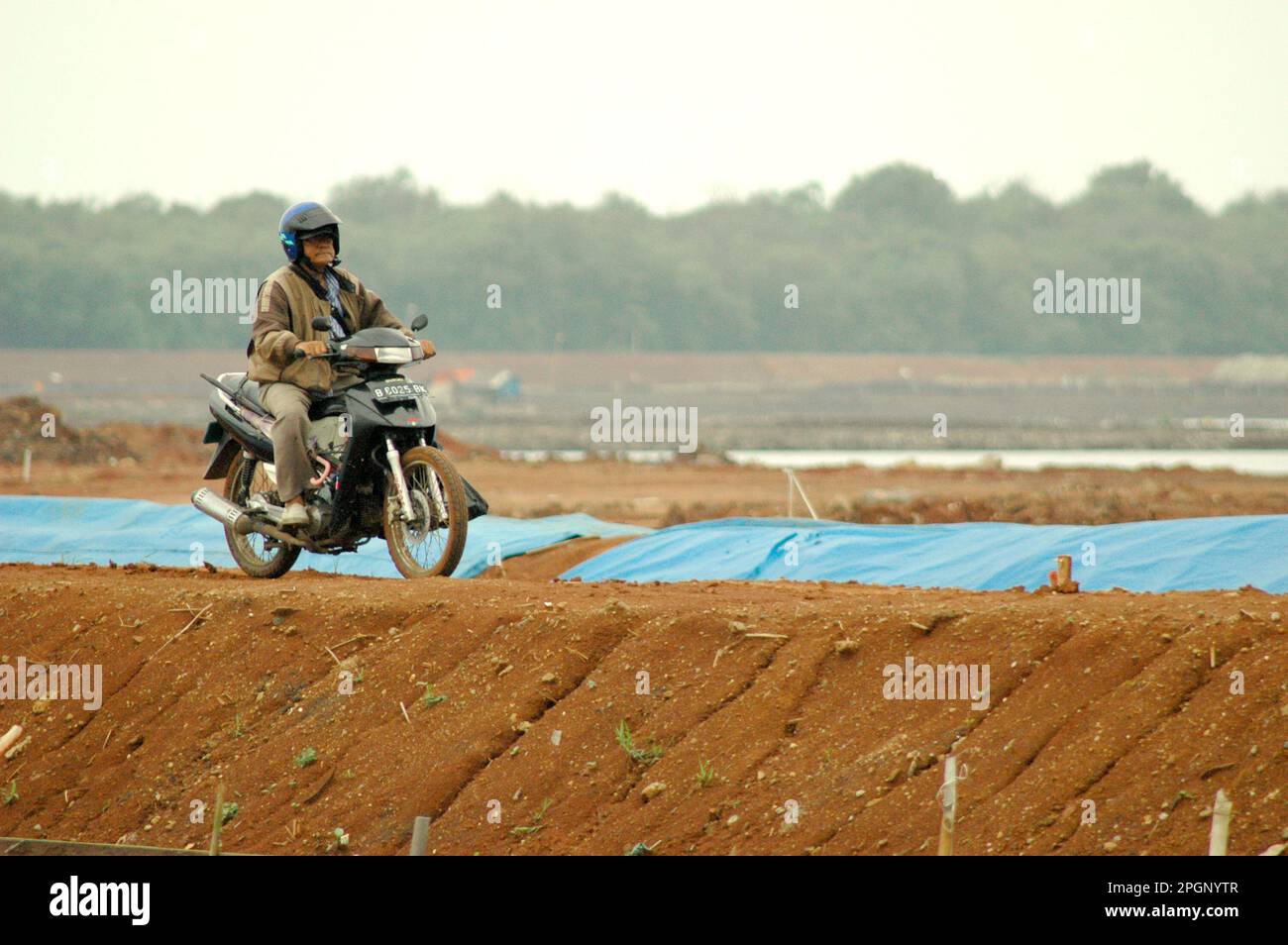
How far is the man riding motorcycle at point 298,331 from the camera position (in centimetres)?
925

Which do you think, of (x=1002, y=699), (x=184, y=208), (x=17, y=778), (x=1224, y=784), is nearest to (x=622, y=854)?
(x=1002, y=699)

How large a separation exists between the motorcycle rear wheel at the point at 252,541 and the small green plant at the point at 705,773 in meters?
4.22

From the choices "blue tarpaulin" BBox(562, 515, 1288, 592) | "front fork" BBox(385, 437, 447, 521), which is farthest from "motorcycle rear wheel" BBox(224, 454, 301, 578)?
"blue tarpaulin" BBox(562, 515, 1288, 592)

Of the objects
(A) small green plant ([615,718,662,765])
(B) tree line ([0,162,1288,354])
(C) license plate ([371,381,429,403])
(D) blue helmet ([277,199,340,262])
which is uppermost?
(B) tree line ([0,162,1288,354])

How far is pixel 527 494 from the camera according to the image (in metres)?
26.4

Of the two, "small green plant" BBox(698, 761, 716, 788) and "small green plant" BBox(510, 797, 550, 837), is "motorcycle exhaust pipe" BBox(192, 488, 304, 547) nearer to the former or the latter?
"small green plant" BBox(510, 797, 550, 837)

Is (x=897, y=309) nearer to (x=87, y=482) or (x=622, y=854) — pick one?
(x=87, y=482)

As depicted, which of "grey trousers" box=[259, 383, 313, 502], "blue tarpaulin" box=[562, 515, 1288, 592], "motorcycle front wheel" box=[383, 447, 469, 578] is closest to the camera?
"motorcycle front wheel" box=[383, 447, 469, 578]

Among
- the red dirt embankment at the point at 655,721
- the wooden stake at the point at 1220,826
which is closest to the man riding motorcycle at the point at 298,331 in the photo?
the red dirt embankment at the point at 655,721

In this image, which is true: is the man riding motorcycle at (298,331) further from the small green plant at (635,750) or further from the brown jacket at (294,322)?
the small green plant at (635,750)

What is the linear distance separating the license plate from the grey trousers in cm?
48

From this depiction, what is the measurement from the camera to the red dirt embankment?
19.1 ft

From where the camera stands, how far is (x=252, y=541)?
1052 centimetres

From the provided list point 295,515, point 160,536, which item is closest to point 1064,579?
point 295,515
